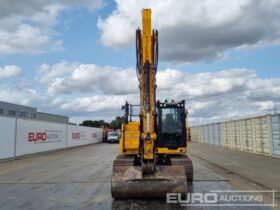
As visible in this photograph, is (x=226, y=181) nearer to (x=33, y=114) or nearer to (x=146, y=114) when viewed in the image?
(x=146, y=114)

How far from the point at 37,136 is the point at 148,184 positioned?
21663 mm

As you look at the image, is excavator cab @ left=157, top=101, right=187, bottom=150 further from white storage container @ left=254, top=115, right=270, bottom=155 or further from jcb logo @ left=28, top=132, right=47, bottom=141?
jcb logo @ left=28, top=132, right=47, bottom=141

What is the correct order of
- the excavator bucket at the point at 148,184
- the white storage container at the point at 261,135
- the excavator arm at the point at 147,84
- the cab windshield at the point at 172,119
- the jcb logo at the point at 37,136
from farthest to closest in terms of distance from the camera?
the jcb logo at the point at 37,136 < the white storage container at the point at 261,135 < the cab windshield at the point at 172,119 < the excavator arm at the point at 147,84 < the excavator bucket at the point at 148,184

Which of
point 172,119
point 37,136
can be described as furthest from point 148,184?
point 37,136

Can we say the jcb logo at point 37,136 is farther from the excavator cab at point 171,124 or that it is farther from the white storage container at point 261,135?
the white storage container at point 261,135

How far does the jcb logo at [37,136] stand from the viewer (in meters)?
27.2

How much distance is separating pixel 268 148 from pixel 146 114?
17.0 metres

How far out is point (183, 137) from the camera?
12.2 metres

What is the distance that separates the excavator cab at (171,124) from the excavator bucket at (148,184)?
9.00 ft

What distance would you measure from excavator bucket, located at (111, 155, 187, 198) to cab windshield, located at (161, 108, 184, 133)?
2.96m

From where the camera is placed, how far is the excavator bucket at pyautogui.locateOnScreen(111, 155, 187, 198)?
9.10 meters

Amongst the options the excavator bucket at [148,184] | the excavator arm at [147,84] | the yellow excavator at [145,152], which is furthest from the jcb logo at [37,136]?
the excavator bucket at [148,184]

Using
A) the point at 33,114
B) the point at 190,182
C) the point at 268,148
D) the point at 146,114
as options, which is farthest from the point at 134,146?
the point at 33,114

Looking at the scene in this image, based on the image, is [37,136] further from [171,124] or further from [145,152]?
[145,152]
